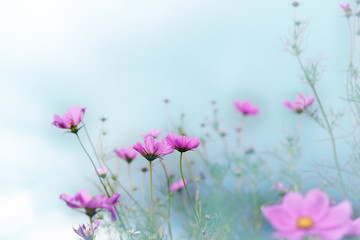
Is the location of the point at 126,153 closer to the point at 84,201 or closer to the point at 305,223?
the point at 84,201

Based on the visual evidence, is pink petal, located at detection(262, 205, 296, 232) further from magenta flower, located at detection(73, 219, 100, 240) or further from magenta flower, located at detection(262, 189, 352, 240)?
magenta flower, located at detection(73, 219, 100, 240)

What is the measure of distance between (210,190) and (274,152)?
0.51 m

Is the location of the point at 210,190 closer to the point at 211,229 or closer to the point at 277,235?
the point at 211,229

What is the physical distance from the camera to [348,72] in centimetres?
100

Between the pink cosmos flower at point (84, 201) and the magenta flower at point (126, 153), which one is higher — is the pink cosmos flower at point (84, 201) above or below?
above

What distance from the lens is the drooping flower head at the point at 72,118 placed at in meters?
0.80

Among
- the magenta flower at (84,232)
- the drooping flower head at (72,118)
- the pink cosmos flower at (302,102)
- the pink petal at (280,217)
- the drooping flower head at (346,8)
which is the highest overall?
the drooping flower head at (346,8)

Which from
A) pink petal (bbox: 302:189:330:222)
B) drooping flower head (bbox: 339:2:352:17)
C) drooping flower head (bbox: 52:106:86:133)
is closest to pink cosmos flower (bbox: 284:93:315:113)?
drooping flower head (bbox: 339:2:352:17)

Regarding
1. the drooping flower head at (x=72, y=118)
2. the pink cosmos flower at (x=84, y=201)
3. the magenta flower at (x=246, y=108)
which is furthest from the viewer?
the magenta flower at (x=246, y=108)

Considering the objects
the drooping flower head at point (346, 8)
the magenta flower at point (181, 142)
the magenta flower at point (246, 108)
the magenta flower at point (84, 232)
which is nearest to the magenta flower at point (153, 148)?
the magenta flower at point (181, 142)

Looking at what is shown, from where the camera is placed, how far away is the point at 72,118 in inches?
31.8

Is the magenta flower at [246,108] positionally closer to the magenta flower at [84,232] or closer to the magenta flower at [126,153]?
the magenta flower at [126,153]

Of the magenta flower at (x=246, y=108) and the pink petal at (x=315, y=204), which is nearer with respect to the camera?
the pink petal at (x=315, y=204)

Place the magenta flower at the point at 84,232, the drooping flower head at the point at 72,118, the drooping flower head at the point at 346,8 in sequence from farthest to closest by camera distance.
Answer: the drooping flower head at the point at 346,8, the drooping flower head at the point at 72,118, the magenta flower at the point at 84,232
